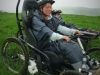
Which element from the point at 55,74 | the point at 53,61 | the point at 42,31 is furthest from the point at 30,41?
the point at 55,74

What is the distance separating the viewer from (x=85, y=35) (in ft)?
16.7

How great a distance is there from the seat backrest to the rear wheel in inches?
17.4

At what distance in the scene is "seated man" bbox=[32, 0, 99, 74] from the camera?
14.0 feet

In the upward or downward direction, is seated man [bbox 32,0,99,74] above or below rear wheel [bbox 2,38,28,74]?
above

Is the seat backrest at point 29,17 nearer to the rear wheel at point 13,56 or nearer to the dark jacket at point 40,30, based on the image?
the dark jacket at point 40,30

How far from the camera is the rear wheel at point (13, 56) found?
499cm

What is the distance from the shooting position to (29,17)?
458cm

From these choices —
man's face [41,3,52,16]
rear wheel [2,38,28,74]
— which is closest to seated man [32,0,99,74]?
man's face [41,3,52,16]

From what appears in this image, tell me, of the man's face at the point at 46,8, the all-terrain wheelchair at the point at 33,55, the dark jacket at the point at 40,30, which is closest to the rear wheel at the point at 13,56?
the all-terrain wheelchair at the point at 33,55

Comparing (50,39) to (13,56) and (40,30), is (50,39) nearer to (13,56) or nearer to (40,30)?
(40,30)

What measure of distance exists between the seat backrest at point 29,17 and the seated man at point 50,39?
0.09 meters

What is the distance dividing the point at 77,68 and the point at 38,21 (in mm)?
1255

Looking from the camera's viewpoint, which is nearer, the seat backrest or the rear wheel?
the seat backrest

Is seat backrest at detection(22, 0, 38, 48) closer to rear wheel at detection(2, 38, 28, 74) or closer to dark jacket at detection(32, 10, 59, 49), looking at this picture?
dark jacket at detection(32, 10, 59, 49)
